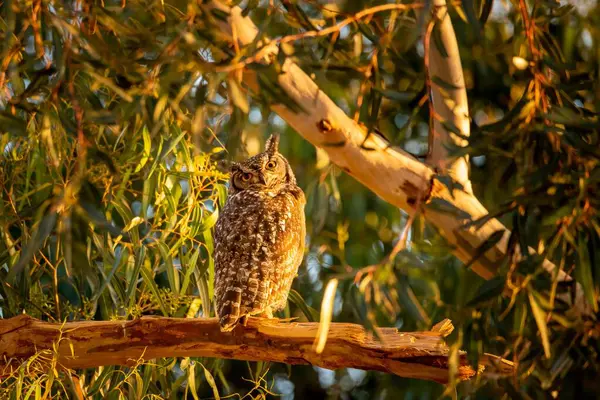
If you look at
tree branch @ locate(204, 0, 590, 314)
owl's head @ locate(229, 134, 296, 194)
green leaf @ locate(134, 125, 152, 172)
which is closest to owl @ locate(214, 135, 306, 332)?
owl's head @ locate(229, 134, 296, 194)

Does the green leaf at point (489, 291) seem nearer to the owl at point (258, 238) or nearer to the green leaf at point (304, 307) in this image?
the owl at point (258, 238)

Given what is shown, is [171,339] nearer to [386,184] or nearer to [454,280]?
[386,184]

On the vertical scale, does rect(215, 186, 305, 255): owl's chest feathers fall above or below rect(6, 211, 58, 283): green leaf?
below

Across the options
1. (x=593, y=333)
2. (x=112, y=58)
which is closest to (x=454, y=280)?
(x=593, y=333)

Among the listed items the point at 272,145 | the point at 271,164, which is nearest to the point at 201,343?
the point at 271,164

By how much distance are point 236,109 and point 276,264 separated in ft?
3.64

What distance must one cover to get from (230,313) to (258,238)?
381 mm

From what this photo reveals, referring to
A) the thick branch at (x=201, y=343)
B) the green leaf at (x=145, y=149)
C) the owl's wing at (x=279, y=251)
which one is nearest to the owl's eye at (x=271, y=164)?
the owl's wing at (x=279, y=251)

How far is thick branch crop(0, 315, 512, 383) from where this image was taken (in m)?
2.23

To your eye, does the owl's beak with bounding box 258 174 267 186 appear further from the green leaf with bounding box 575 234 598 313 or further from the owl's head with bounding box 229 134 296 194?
the green leaf with bounding box 575 234 598 313

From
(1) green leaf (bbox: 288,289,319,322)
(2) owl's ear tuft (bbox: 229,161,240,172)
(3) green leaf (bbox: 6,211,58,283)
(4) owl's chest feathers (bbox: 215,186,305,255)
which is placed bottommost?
(1) green leaf (bbox: 288,289,319,322)

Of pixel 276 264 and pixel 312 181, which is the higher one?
pixel 312 181

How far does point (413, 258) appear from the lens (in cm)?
166

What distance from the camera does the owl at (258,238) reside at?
2.64 metres
